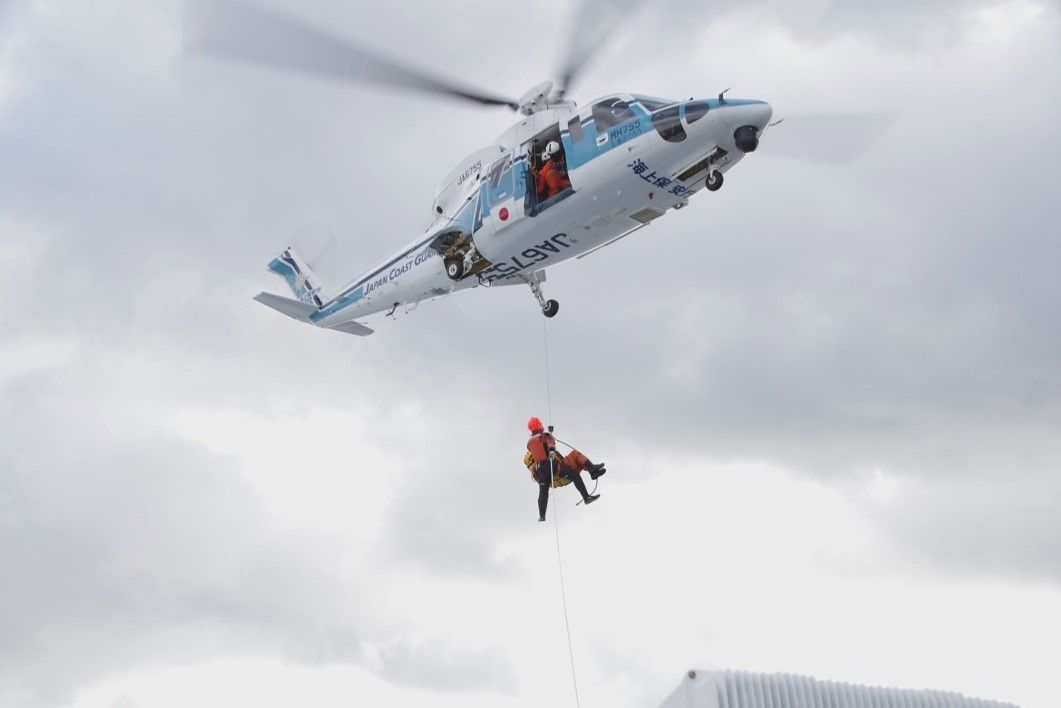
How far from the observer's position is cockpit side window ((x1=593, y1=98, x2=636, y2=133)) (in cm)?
2644

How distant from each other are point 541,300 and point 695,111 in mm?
7537

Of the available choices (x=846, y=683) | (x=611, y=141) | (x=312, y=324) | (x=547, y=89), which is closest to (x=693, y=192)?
(x=611, y=141)

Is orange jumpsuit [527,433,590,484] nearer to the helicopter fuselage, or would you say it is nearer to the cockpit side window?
the helicopter fuselage

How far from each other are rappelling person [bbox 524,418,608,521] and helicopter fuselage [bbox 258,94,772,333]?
4.80 meters

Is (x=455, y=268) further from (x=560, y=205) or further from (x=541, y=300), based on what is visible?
(x=560, y=205)

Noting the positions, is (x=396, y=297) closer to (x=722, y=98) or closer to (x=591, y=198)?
(x=591, y=198)

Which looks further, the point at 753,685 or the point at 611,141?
the point at 753,685

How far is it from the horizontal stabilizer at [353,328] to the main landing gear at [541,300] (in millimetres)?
8260

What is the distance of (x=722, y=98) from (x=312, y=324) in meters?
18.1

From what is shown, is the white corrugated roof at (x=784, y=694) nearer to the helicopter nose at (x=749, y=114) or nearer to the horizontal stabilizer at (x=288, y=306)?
the helicopter nose at (x=749, y=114)

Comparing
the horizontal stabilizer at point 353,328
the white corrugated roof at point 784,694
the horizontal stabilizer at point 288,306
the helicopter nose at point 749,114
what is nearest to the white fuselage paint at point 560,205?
the helicopter nose at point 749,114

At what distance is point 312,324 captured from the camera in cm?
3878

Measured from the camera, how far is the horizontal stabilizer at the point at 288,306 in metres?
38.2

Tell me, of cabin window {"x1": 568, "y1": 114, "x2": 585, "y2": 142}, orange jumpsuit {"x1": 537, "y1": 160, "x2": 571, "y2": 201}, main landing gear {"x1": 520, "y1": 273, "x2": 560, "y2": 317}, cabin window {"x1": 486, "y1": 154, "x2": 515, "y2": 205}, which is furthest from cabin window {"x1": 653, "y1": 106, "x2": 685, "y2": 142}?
main landing gear {"x1": 520, "y1": 273, "x2": 560, "y2": 317}
